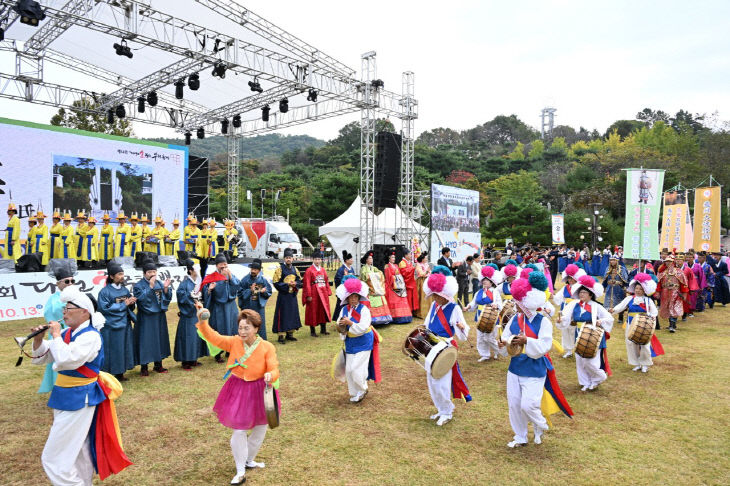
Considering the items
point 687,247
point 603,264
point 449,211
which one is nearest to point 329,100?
point 449,211

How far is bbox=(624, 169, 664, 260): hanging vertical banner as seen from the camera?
40.7ft

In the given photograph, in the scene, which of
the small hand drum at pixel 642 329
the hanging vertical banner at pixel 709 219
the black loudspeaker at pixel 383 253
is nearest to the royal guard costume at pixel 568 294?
the small hand drum at pixel 642 329

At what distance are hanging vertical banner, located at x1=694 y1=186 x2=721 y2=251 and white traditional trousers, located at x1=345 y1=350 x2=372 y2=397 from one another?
14.9 meters

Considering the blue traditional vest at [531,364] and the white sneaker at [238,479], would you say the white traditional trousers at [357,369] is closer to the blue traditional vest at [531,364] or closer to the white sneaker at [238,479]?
the blue traditional vest at [531,364]

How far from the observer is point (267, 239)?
76.3ft

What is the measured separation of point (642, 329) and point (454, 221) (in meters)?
11.4

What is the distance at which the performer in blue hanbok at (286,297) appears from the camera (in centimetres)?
945

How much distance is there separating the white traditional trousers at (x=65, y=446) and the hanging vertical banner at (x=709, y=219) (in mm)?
18116

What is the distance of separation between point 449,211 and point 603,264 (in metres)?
7.40

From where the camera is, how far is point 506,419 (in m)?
5.59

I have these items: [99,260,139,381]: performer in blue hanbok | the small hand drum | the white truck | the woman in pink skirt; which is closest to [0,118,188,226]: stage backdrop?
the white truck

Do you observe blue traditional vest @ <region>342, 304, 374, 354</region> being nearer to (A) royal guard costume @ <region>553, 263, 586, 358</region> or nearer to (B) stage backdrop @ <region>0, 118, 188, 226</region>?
(A) royal guard costume @ <region>553, 263, 586, 358</region>

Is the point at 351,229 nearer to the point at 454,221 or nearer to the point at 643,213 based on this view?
the point at 454,221

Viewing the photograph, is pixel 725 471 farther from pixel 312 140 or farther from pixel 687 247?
pixel 312 140
